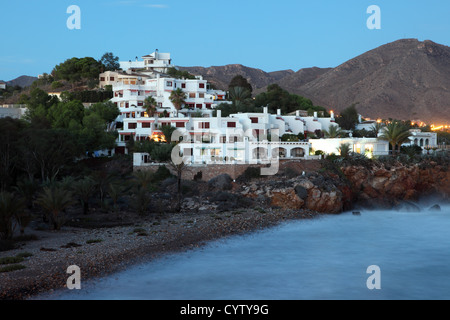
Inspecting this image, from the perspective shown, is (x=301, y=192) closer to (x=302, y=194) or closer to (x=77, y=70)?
(x=302, y=194)

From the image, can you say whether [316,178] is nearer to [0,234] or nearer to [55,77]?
[0,234]

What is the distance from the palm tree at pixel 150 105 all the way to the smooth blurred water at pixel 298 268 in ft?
111

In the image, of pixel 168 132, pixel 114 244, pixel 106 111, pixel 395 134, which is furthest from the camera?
pixel 106 111

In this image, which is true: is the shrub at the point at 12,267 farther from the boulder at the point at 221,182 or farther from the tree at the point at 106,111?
the tree at the point at 106,111

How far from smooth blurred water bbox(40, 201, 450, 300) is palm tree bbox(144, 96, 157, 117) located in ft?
111

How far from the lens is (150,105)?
6444 cm

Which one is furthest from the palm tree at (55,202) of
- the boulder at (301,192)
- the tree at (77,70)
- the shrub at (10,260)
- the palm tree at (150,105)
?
the tree at (77,70)

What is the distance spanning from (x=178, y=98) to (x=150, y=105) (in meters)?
5.18

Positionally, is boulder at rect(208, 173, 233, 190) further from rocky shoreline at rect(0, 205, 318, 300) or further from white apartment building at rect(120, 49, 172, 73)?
white apartment building at rect(120, 49, 172, 73)

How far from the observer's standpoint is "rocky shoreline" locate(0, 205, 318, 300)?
765 inches

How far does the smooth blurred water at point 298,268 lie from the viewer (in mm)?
21188

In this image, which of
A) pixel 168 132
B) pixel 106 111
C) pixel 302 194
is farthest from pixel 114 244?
pixel 106 111

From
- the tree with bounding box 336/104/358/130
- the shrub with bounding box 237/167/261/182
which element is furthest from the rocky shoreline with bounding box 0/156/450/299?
the tree with bounding box 336/104/358/130
